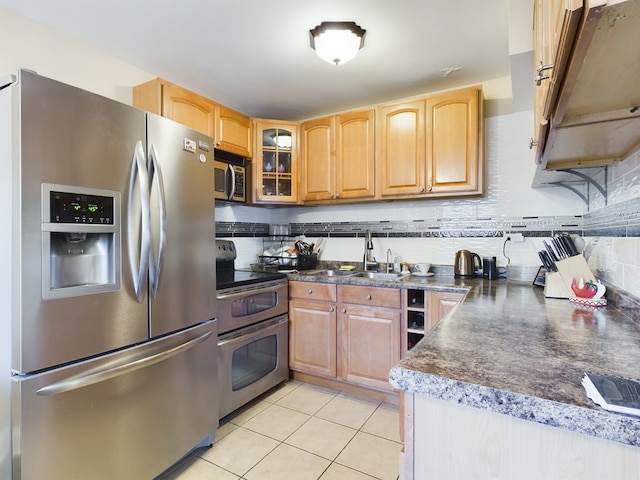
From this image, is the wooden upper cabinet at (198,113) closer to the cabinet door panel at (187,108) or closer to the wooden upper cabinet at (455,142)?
the cabinet door panel at (187,108)

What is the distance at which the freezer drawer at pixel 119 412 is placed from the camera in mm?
1130

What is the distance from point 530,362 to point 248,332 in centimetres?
181

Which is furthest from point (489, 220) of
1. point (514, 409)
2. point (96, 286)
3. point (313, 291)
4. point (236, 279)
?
point (96, 286)

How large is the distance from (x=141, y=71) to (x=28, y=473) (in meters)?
2.27

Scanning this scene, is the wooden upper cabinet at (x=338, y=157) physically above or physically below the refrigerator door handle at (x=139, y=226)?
above

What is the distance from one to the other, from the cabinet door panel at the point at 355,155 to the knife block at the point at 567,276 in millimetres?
1401

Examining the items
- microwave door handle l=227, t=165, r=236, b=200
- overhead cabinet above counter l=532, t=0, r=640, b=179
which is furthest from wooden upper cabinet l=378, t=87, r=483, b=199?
microwave door handle l=227, t=165, r=236, b=200

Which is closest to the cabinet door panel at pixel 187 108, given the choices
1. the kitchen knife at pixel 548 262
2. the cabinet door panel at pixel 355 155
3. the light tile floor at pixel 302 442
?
the cabinet door panel at pixel 355 155

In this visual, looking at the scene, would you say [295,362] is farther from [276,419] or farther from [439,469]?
[439,469]

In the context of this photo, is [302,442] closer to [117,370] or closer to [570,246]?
[117,370]

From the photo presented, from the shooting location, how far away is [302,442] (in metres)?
1.89

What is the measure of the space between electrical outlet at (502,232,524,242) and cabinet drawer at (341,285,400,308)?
0.94m

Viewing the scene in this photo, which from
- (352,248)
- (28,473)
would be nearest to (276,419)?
(28,473)

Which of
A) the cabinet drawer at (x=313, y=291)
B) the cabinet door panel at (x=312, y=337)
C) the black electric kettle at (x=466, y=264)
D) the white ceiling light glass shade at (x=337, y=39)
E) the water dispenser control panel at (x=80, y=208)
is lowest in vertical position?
the cabinet door panel at (x=312, y=337)
